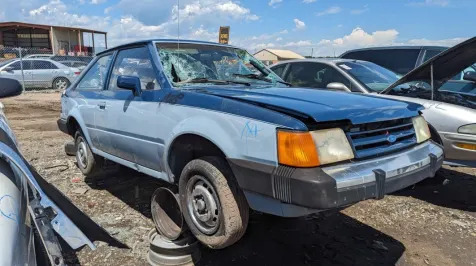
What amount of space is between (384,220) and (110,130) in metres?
2.93

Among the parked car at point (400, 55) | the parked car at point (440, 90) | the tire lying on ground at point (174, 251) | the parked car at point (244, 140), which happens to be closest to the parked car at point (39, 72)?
the parked car at point (400, 55)

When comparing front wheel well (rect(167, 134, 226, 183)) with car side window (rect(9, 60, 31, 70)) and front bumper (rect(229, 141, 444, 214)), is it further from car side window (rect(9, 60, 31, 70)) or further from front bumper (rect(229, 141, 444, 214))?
car side window (rect(9, 60, 31, 70))

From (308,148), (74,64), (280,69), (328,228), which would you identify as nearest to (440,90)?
(328,228)

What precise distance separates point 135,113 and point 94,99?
41.6 inches

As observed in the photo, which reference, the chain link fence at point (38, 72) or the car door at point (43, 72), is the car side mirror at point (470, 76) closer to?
the chain link fence at point (38, 72)

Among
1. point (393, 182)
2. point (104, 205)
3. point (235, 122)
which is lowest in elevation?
point (104, 205)

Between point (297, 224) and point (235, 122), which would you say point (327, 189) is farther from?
point (297, 224)

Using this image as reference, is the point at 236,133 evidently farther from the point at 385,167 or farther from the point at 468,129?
the point at 468,129

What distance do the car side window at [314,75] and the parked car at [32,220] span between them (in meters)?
4.69

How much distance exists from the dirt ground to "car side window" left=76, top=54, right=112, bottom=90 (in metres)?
1.24

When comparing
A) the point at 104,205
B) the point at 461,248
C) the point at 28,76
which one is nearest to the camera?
the point at 461,248

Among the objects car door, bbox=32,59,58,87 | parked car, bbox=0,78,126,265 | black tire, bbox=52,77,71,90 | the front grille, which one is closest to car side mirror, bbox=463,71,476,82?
the front grille

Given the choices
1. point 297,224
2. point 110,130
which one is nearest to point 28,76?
point 110,130

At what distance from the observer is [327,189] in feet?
6.94
